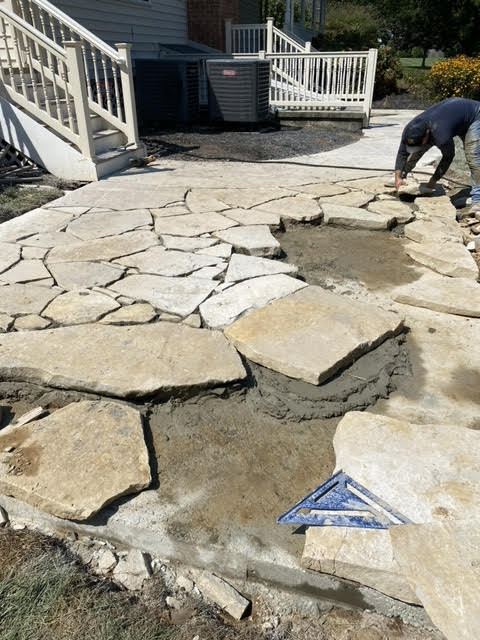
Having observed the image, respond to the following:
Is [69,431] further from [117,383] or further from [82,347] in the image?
[82,347]

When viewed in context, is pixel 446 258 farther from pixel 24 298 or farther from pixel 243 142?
pixel 243 142

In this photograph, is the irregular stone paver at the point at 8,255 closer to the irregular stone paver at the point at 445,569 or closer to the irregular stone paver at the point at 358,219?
the irregular stone paver at the point at 358,219

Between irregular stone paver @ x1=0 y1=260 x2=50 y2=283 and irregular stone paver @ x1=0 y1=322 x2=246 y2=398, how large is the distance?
75cm

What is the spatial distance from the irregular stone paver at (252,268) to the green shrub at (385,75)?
1476cm

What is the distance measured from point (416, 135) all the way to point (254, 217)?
1.75 meters

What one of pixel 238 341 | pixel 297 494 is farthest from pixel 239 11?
pixel 297 494

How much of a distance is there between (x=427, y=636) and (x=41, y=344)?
1.92m

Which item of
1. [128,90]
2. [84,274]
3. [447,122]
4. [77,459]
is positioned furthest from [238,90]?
[77,459]

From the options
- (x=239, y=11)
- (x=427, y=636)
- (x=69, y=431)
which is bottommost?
(x=427, y=636)

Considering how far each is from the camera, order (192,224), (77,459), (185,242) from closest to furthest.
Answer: (77,459), (185,242), (192,224)

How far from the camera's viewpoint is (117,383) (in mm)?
2035

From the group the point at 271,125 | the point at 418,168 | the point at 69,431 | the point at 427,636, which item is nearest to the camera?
the point at 427,636

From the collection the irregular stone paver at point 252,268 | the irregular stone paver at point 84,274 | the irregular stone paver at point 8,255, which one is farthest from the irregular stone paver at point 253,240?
the irregular stone paver at point 8,255

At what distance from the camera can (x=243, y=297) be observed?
2.79 meters
